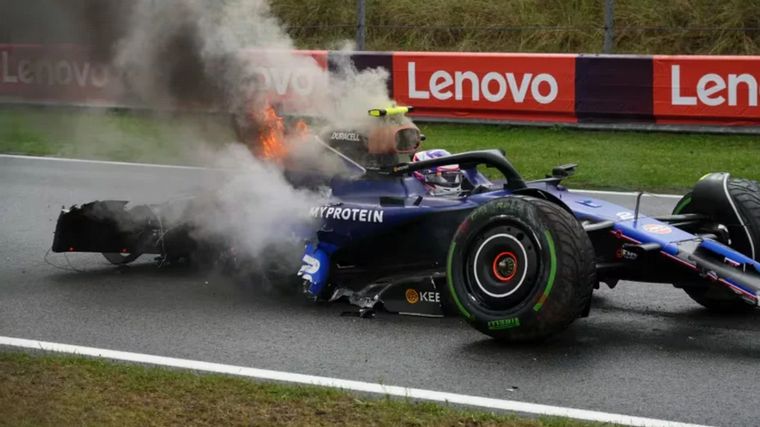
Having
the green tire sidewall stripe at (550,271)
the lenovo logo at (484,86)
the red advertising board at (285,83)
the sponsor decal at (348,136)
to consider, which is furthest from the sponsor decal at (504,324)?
the lenovo logo at (484,86)

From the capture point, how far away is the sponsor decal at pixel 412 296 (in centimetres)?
741

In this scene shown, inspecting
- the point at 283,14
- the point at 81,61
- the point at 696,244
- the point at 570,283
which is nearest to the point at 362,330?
the point at 570,283

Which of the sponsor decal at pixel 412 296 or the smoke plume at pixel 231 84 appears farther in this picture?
the smoke plume at pixel 231 84

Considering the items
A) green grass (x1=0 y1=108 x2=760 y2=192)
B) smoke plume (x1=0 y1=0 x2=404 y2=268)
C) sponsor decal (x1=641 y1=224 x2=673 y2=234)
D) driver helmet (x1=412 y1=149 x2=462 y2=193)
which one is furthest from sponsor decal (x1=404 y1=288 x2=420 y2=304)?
green grass (x1=0 y1=108 x2=760 y2=192)

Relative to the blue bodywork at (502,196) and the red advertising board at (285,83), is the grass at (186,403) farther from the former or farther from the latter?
Answer: the red advertising board at (285,83)

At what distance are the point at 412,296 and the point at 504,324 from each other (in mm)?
972

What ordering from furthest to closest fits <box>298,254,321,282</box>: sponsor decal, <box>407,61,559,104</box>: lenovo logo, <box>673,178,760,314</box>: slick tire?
<box>407,61,559,104</box>: lenovo logo → <box>298,254,321,282</box>: sponsor decal → <box>673,178,760,314</box>: slick tire

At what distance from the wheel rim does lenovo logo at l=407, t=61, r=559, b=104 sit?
9.09 meters

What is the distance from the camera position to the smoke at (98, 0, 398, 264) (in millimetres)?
8289

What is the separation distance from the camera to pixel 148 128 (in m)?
9.51

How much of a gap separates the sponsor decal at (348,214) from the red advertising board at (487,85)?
26.5ft

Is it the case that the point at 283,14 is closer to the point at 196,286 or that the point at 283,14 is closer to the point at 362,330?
the point at 196,286

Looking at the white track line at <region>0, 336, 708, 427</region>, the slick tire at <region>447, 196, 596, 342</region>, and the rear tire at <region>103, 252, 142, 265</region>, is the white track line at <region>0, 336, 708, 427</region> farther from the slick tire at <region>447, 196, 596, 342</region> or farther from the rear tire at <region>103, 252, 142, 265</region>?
the rear tire at <region>103, 252, 142, 265</region>

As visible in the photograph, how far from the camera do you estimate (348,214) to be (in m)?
7.71
